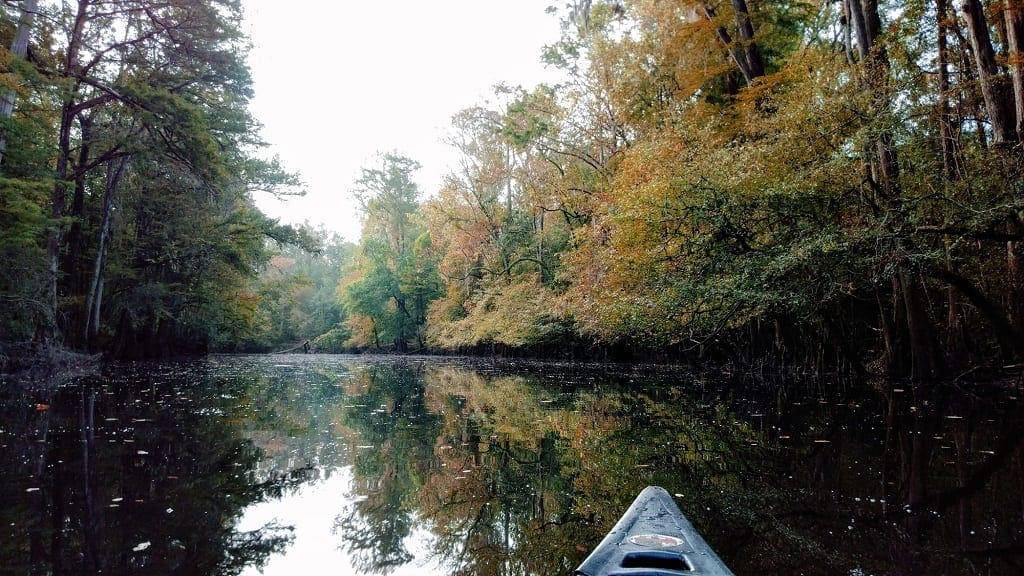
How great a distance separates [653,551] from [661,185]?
9.55 m

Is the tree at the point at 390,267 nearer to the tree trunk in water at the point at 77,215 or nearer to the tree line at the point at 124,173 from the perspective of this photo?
the tree line at the point at 124,173

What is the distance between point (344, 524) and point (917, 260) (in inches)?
357

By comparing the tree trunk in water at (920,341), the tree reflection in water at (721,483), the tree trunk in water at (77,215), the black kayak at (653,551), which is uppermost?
the tree trunk in water at (77,215)

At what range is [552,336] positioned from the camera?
75.4ft

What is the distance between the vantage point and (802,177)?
9.63m

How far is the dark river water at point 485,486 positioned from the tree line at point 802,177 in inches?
109

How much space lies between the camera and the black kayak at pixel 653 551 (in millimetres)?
2117

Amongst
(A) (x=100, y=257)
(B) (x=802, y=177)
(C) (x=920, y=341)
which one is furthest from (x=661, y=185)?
(A) (x=100, y=257)

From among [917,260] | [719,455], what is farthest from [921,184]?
[719,455]

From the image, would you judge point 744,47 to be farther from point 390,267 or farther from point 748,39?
point 390,267

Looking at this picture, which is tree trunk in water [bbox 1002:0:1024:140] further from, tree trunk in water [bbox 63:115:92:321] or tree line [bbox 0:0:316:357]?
tree trunk in water [bbox 63:115:92:321]

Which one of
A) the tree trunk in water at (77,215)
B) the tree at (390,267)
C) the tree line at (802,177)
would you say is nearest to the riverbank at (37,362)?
the tree trunk in water at (77,215)

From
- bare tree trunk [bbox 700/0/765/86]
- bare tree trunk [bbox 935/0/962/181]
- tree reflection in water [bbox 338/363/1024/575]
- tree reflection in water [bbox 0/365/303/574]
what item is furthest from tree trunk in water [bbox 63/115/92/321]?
bare tree trunk [bbox 935/0/962/181]

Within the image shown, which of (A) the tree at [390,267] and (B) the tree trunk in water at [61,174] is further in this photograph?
(A) the tree at [390,267]
